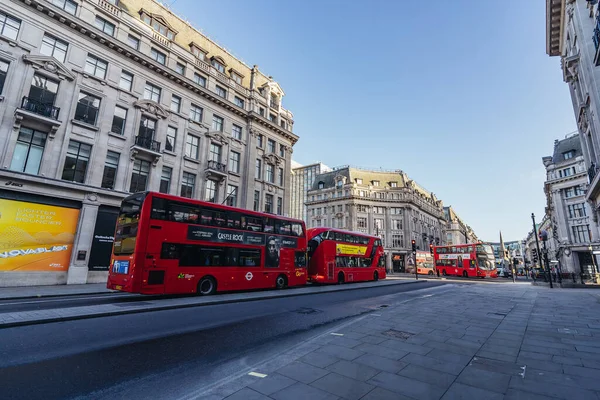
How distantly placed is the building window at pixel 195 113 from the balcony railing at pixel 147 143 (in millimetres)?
4779

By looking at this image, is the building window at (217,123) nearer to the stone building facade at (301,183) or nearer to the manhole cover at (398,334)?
the manhole cover at (398,334)

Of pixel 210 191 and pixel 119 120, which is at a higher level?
pixel 119 120

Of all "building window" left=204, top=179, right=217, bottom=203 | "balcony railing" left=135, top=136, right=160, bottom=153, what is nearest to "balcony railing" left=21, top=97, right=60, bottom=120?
"balcony railing" left=135, top=136, right=160, bottom=153

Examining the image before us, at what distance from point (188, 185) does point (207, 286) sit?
13959 millimetres

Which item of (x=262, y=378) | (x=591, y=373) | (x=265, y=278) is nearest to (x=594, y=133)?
(x=591, y=373)

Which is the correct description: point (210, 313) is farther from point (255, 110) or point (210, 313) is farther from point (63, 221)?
point (255, 110)

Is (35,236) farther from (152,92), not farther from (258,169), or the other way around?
(258,169)

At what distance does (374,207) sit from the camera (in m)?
64.8

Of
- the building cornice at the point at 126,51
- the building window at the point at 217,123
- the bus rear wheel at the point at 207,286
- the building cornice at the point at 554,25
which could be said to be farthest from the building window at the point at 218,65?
the building cornice at the point at 554,25

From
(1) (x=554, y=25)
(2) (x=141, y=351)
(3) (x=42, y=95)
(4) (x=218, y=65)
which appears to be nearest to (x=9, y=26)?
(3) (x=42, y=95)

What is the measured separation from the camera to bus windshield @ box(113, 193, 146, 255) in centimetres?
1177

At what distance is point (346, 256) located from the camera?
23.0m

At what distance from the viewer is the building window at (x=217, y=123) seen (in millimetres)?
28622

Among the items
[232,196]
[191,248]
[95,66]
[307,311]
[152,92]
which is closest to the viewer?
[307,311]
